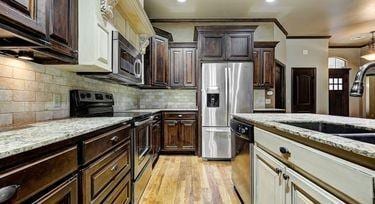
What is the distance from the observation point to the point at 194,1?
520 centimetres

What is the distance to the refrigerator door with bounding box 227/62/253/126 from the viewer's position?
16.1ft

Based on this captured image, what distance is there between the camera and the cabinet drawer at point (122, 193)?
6.48 feet

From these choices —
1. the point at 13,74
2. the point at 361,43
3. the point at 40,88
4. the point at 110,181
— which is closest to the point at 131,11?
the point at 40,88

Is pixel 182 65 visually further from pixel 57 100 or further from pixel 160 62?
pixel 57 100

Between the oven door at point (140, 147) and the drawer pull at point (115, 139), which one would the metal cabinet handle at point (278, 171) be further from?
the oven door at point (140, 147)

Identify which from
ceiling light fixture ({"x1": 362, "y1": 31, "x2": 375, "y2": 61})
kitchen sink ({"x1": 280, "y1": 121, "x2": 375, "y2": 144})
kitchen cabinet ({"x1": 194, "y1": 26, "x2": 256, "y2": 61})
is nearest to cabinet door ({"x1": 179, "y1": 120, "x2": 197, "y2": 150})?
kitchen cabinet ({"x1": 194, "y1": 26, "x2": 256, "y2": 61})

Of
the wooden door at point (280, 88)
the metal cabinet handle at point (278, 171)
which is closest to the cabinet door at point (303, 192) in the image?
the metal cabinet handle at point (278, 171)

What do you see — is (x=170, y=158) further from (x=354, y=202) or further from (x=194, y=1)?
(x=354, y=202)

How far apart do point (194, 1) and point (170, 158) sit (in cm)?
301

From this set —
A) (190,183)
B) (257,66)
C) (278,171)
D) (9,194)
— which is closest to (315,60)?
(257,66)

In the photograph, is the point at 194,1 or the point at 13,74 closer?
the point at 13,74

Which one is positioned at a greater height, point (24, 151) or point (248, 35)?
point (248, 35)

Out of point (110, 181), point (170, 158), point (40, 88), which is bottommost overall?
point (170, 158)

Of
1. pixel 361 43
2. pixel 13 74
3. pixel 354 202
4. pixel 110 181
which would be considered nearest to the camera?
pixel 354 202
